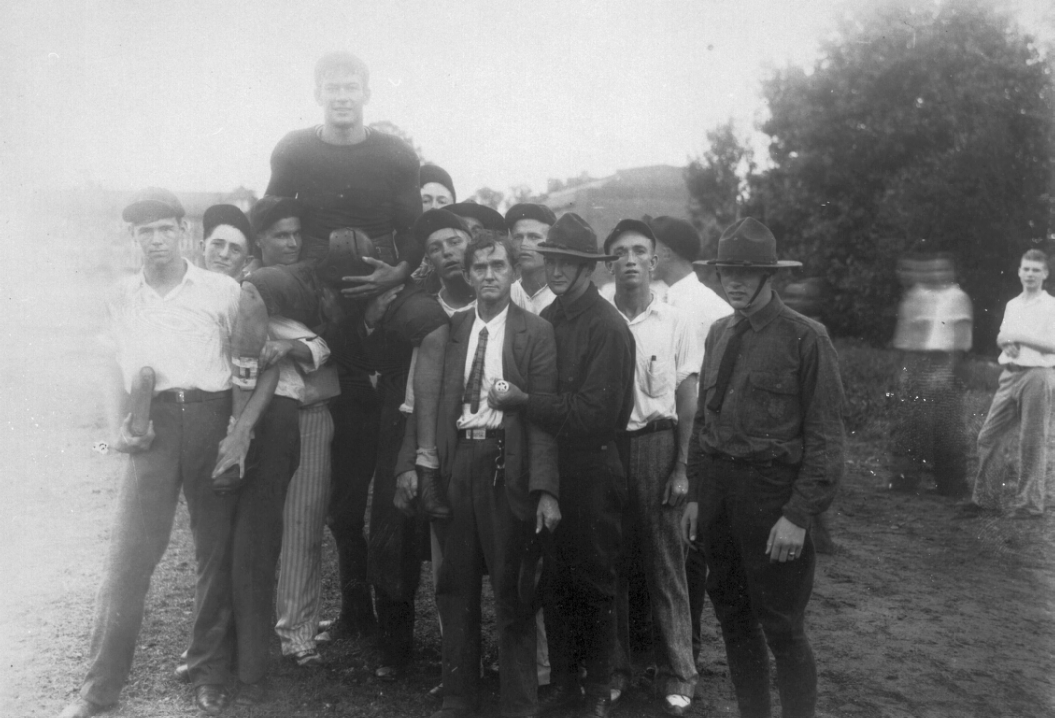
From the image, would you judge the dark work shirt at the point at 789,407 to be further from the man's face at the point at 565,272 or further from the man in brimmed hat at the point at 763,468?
the man's face at the point at 565,272

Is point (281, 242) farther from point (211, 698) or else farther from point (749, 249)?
Answer: point (749, 249)

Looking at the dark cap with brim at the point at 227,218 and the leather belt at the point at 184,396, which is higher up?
the dark cap with brim at the point at 227,218

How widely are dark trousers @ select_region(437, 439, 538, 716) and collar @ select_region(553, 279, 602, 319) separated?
0.71 meters

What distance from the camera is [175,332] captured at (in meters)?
3.86

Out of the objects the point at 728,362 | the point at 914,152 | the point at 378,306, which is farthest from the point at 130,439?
the point at 914,152

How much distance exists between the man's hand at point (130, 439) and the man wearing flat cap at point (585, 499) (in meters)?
1.54

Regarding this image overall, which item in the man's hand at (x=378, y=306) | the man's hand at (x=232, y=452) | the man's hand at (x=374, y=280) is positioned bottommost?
the man's hand at (x=232, y=452)

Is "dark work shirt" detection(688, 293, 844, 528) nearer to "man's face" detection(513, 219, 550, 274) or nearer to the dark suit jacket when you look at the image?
the dark suit jacket

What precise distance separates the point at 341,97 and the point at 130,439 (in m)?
2.04

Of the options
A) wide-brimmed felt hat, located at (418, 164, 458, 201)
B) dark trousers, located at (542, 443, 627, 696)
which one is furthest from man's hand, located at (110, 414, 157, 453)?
wide-brimmed felt hat, located at (418, 164, 458, 201)

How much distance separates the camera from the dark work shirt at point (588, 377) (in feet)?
12.0

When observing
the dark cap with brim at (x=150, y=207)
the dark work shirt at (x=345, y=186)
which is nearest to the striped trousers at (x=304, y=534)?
the dark work shirt at (x=345, y=186)

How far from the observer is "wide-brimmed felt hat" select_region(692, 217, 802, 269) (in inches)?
140

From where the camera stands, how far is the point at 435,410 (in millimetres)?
3869
